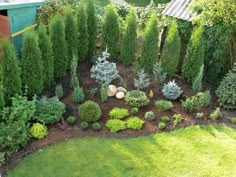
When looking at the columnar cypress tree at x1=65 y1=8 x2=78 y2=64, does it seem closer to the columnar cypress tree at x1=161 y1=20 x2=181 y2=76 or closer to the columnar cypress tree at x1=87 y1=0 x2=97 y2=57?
the columnar cypress tree at x1=87 y1=0 x2=97 y2=57

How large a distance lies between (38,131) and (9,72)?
4.71ft

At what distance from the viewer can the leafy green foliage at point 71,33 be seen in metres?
9.74

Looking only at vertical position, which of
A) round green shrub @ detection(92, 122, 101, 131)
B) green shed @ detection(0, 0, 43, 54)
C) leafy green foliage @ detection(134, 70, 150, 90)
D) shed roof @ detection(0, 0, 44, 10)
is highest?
shed roof @ detection(0, 0, 44, 10)

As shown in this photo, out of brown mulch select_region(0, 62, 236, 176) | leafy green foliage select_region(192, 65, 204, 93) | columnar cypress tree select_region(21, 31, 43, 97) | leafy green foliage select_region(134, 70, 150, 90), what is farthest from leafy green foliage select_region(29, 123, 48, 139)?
leafy green foliage select_region(192, 65, 204, 93)

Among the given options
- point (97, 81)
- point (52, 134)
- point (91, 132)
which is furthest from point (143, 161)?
point (97, 81)

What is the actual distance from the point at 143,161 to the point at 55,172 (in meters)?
1.82

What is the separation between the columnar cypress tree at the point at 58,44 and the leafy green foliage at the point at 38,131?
6.67ft

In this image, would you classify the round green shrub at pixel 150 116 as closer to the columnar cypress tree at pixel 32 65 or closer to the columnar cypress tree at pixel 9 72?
the columnar cypress tree at pixel 32 65

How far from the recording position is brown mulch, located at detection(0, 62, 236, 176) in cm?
804

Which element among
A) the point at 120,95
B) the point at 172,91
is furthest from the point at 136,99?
the point at 172,91

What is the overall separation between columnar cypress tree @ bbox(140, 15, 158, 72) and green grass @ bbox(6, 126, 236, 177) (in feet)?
8.43

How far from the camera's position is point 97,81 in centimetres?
1005

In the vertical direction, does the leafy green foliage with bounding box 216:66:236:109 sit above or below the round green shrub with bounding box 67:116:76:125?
above

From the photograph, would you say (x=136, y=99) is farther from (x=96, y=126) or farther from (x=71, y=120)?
(x=71, y=120)
